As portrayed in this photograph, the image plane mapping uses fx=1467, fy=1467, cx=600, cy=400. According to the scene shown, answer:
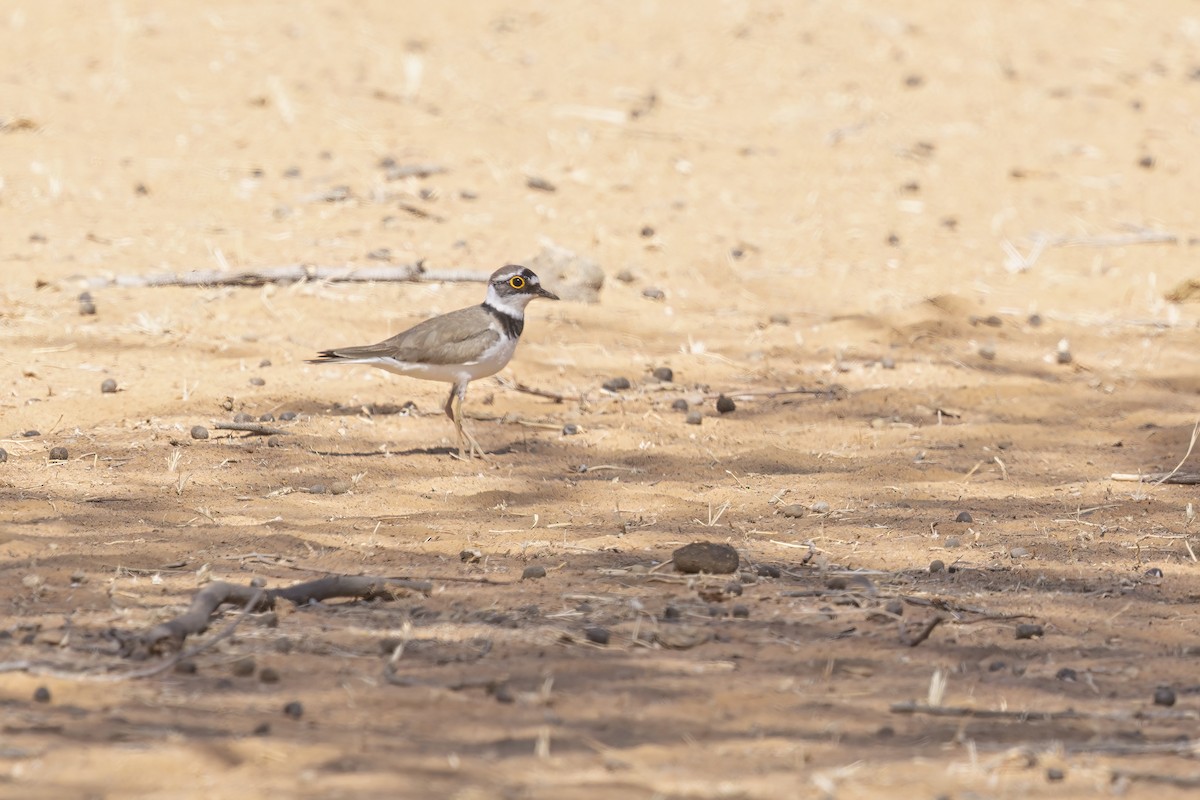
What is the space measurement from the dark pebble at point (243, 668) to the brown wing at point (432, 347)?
10.0 feet

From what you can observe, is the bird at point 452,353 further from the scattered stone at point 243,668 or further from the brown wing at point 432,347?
the scattered stone at point 243,668

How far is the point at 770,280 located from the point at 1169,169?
4.41 meters

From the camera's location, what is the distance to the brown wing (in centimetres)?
712

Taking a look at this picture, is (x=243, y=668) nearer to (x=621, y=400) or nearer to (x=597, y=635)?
(x=597, y=635)

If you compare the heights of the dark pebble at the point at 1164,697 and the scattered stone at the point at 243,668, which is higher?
the scattered stone at the point at 243,668

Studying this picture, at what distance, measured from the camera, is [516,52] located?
13.8 meters

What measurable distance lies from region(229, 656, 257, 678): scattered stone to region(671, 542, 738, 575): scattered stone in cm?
159

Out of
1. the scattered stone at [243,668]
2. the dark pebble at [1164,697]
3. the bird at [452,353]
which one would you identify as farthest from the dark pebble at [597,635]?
the bird at [452,353]

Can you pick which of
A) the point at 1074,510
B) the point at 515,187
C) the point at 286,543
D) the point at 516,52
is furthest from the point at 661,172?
Answer: the point at 286,543

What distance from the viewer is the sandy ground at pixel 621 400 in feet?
12.8

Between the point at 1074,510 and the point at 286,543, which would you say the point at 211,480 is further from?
the point at 1074,510

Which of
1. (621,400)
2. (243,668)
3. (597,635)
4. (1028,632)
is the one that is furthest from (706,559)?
(621,400)

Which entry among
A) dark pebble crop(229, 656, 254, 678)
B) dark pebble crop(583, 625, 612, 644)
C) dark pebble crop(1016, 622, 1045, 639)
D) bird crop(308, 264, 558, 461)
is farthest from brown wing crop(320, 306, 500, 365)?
dark pebble crop(1016, 622, 1045, 639)

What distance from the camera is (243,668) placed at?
412cm
